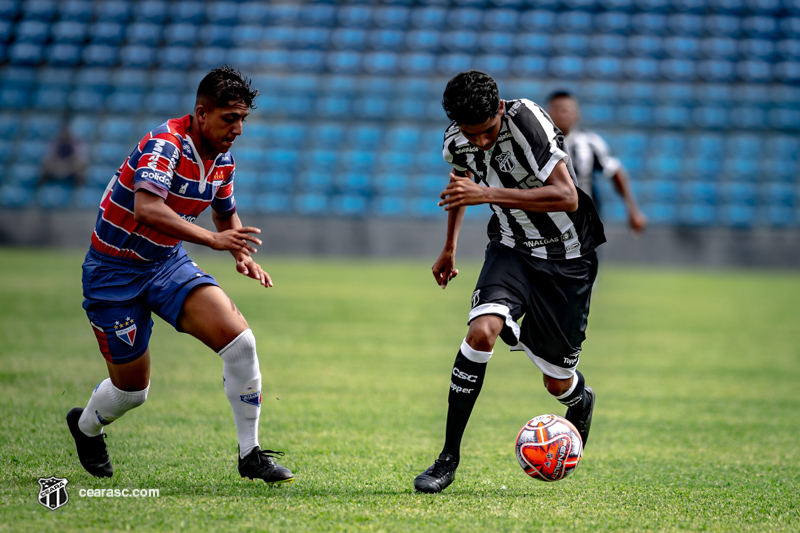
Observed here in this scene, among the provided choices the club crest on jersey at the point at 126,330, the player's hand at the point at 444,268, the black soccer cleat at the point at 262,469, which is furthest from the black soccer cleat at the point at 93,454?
the player's hand at the point at 444,268

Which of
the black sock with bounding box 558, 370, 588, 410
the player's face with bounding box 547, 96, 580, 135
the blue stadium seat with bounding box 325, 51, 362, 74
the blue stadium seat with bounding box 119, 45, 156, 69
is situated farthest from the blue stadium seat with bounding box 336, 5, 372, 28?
the black sock with bounding box 558, 370, 588, 410

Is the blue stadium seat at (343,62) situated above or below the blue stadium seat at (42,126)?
above

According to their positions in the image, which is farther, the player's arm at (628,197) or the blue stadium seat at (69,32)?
the blue stadium seat at (69,32)

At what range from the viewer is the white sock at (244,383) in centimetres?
427

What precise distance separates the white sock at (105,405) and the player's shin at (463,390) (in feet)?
5.05

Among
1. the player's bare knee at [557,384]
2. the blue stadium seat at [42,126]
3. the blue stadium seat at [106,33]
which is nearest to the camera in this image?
the player's bare knee at [557,384]

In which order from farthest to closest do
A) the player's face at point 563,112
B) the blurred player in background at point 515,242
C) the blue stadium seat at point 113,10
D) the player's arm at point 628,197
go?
1. the blue stadium seat at point 113,10
2. the player's arm at point 628,197
3. the player's face at point 563,112
4. the blurred player in background at point 515,242

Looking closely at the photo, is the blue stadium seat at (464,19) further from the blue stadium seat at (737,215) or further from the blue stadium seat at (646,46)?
the blue stadium seat at (737,215)

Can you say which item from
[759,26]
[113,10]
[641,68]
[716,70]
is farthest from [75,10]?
[759,26]

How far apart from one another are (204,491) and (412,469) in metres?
1.16

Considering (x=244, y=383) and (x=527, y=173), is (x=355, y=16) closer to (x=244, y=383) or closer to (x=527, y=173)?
(x=527, y=173)

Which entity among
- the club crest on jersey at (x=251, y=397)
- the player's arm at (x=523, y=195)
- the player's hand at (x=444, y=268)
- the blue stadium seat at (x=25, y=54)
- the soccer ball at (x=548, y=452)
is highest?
the blue stadium seat at (x=25, y=54)

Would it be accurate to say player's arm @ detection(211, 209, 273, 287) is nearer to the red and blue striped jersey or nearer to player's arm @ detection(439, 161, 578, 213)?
the red and blue striped jersey

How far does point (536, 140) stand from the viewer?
442 centimetres
